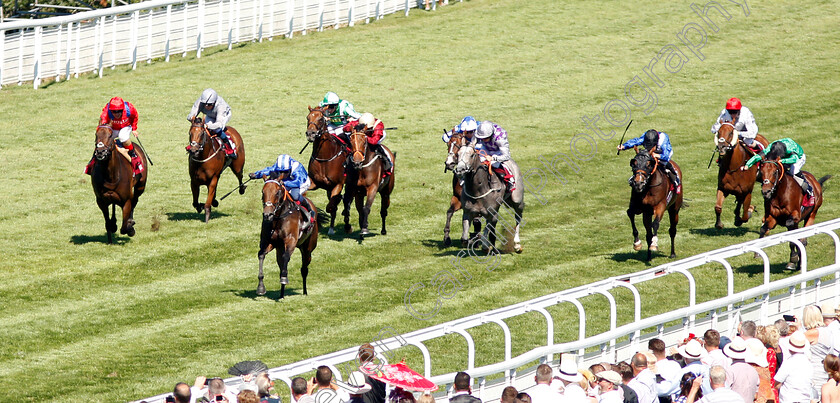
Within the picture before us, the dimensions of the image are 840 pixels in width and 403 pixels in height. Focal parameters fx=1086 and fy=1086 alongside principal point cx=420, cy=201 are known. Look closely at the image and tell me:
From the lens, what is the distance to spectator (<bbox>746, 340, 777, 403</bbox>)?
9.24 metres

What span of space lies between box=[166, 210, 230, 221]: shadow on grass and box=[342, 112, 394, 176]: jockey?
3.03 metres

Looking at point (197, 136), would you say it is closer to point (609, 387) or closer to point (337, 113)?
point (337, 113)

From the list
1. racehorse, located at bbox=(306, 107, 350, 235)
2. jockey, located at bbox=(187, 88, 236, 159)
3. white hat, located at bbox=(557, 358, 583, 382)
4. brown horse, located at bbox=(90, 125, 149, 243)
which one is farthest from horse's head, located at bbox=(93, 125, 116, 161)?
white hat, located at bbox=(557, 358, 583, 382)

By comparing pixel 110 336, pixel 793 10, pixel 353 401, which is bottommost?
pixel 110 336

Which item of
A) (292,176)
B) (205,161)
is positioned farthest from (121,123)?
(292,176)

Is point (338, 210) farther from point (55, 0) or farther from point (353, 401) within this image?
point (55, 0)

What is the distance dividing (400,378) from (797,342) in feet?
11.6

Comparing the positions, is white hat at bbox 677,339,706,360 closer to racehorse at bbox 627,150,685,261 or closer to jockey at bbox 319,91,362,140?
racehorse at bbox 627,150,685,261

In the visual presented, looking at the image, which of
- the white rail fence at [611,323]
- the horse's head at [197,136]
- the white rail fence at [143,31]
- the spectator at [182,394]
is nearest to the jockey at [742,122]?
the white rail fence at [611,323]

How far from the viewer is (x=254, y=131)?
23953 mm

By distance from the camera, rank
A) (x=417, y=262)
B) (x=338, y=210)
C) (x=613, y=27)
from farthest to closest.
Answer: (x=613, y=27) → (x=338, y=210) → (x=417, y=262)

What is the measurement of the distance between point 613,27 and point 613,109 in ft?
21.3

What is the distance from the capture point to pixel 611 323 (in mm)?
10281

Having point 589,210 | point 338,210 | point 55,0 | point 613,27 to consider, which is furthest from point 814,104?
point 55,0
